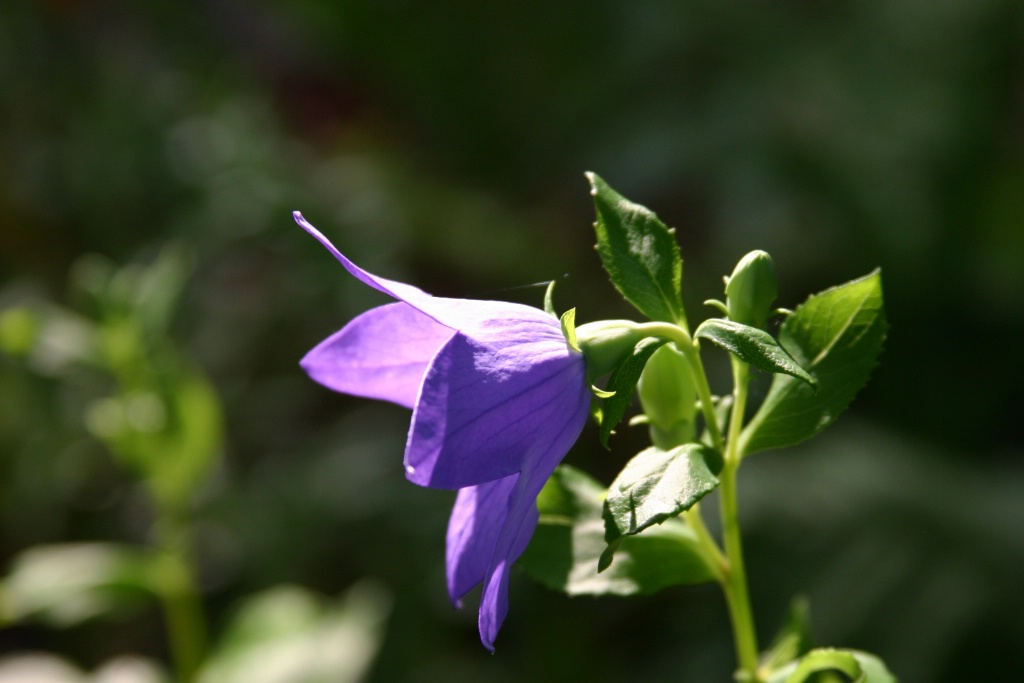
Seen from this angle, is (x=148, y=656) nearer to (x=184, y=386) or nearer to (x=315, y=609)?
(x=315, y=609)

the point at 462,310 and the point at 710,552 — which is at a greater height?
the point at 462,310

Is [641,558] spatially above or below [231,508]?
above

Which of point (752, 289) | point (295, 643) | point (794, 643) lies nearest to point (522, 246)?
point (295, 643)

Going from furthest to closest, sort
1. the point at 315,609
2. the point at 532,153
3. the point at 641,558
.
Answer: the point at 532,153
the point at 315,609
the point at 641,558

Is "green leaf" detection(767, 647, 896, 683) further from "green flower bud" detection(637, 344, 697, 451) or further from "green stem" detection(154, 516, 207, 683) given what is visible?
"green stem" detection(154, 516, 207, 683)

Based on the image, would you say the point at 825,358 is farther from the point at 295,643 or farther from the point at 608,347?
the point at 295,643

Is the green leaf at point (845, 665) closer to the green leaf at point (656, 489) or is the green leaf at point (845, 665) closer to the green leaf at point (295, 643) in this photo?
the green leaf at point (656, 489)

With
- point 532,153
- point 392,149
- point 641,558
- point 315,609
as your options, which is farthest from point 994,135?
point 641,558
